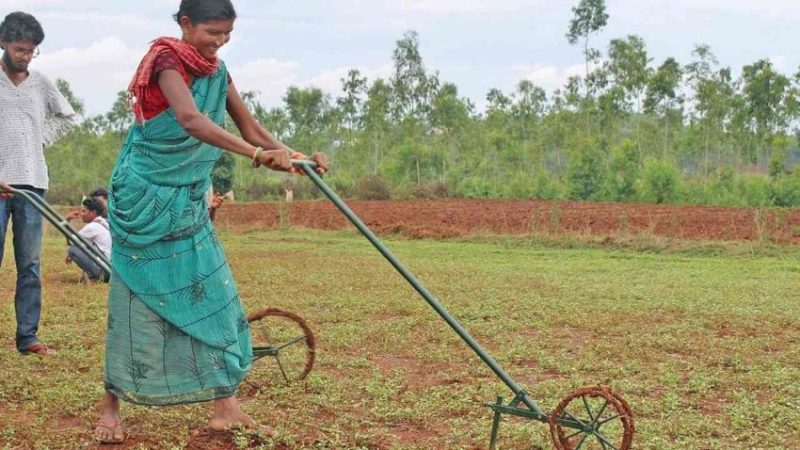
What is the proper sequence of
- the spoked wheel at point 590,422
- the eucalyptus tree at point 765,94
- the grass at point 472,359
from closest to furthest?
1. the spoked wheel at point 590,422
2. the grass at point 472,359
3. the eucalyptus tree at point 765,94

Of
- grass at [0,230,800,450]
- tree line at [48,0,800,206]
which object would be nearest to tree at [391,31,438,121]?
tree line at [48,0,800,206]

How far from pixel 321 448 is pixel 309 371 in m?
1.19

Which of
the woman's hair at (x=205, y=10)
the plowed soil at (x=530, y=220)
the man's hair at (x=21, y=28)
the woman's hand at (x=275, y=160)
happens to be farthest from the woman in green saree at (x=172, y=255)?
the plowed soil at (x=530, y=220)

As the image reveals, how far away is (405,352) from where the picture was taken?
622 cm

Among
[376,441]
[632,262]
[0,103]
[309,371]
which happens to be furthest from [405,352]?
[632,262]

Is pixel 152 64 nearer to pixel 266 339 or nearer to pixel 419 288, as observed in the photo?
pixel 419 288

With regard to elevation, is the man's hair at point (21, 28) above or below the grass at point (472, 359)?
above

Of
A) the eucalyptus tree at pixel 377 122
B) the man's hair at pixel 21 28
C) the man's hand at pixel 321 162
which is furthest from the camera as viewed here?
the eucalyptus tree at pixel 377 122

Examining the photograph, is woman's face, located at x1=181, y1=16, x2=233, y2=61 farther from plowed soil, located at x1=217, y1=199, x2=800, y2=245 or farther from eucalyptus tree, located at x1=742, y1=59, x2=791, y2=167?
eucalyptus tree, located at x1=742, y1=59, x2=791, y2=167

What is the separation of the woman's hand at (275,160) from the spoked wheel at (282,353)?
119cm

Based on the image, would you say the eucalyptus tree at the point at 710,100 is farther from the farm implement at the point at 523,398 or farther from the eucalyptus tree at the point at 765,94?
the farm implement at the point at 523,398

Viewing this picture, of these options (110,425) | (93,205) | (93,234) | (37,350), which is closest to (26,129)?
(37,350)

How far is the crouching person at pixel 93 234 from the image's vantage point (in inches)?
384

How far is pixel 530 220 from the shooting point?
20.5m
